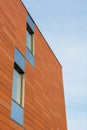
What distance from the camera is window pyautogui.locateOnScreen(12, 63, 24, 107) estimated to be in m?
12.4

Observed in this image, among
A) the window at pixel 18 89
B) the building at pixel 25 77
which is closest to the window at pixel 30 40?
the building at pixel 25 77

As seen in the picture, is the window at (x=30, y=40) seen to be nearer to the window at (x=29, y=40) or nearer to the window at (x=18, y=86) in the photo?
the window at (x=29, y=40)

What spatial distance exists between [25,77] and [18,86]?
31.8 inches

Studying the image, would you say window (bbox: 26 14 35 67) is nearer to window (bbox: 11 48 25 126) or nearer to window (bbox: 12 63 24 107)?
window (bbox: 11 48 25 126)

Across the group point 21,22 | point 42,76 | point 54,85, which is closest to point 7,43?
point 21,22

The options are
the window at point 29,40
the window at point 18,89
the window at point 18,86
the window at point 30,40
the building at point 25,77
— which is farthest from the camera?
the window at point 29,40

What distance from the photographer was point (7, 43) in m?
12.2

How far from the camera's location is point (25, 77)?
44.8 feet

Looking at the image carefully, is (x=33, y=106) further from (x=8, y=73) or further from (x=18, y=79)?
(x=8, y=73)

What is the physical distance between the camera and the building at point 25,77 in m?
11.4

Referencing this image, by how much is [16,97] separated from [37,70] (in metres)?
3.37

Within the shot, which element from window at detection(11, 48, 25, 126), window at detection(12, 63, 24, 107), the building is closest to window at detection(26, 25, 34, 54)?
the building

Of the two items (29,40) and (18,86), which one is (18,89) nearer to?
(18,86)

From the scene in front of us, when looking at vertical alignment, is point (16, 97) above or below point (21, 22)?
below
